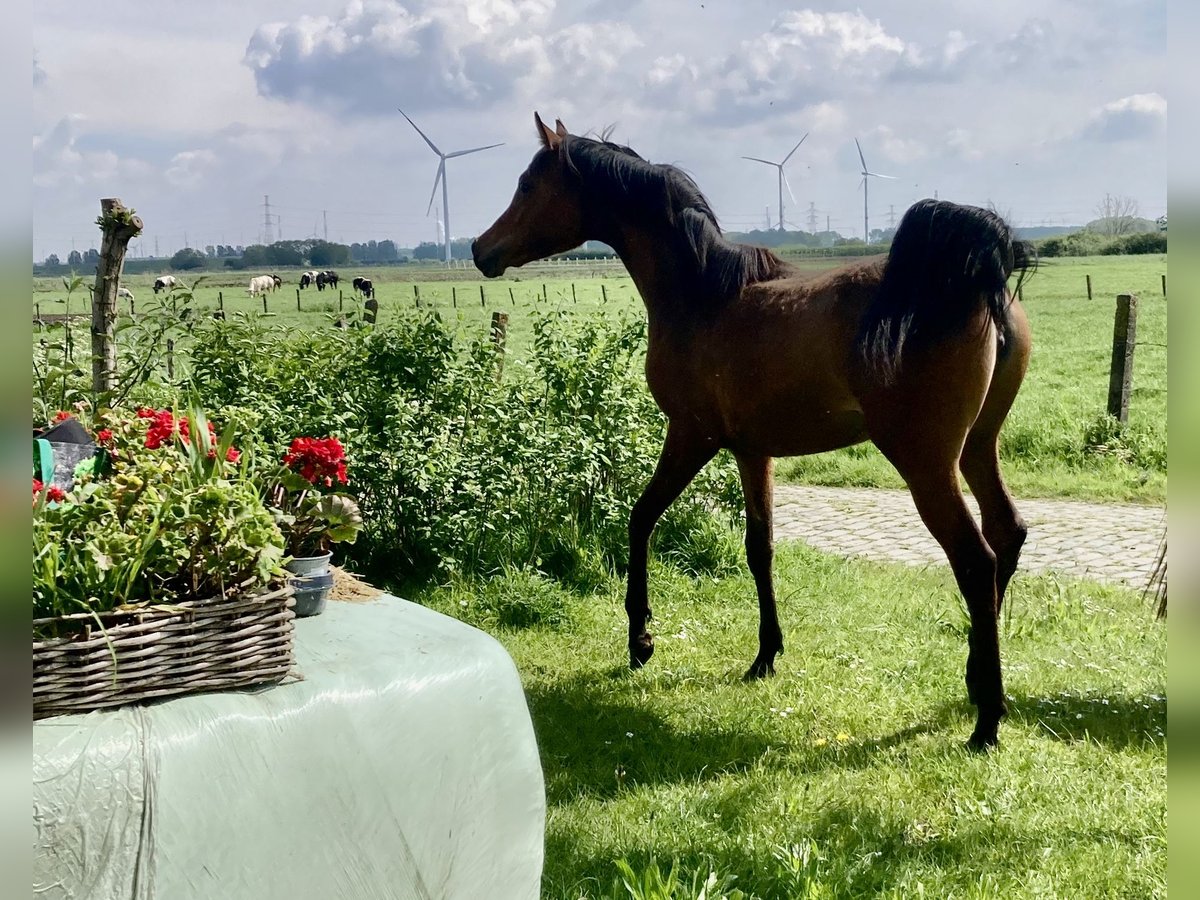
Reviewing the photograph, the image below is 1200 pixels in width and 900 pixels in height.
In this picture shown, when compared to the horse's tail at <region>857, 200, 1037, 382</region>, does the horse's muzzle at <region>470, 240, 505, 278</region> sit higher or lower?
higher

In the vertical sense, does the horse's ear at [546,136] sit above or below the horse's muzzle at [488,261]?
above

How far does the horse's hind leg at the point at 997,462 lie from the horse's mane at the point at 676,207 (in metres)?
1.08

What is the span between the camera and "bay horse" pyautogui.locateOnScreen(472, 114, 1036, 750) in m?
3.75

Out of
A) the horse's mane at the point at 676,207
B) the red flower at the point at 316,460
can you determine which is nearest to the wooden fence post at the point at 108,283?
the horse's mane at the point at 676,207

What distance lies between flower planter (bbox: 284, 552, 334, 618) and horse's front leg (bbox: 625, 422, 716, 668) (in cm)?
220

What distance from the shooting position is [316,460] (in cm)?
296

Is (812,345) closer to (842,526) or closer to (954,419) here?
(954,419)

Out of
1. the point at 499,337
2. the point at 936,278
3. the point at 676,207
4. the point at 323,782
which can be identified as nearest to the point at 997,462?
the point at 936,278

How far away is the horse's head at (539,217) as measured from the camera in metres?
4.83

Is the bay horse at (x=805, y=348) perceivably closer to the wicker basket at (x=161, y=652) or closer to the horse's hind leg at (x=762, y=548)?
the horse's hind leg at (x=762, y=548)

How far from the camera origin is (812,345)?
405 cm

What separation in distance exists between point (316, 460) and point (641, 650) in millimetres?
2377

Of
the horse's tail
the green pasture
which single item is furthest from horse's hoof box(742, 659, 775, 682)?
the green pasture

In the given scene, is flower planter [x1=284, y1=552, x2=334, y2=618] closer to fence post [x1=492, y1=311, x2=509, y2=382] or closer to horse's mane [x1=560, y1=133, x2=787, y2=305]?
horse's mane [x1=560, y1=133, x2=787, y2=305]
